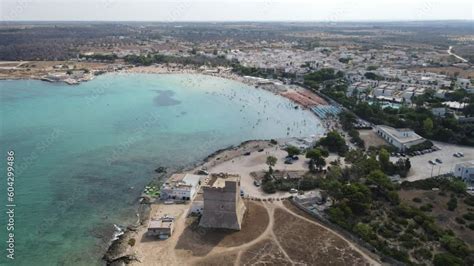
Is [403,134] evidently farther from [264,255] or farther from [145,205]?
[145,205]

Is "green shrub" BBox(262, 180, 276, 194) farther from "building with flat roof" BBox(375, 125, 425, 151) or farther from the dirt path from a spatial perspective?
"building with flat roof" BBox(375, 125, 425, 151)

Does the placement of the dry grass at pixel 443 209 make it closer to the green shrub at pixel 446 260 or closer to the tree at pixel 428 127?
the green shrub at pixel 446 260

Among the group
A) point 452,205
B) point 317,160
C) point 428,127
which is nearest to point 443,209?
point 452,205

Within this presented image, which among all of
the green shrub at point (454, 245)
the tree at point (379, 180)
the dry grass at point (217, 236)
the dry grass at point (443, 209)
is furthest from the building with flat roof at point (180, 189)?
the green shrub at point (454, 245)

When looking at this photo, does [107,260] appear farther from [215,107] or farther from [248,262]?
[215,107]

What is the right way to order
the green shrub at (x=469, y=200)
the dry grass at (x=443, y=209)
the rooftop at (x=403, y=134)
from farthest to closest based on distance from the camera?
the rooftop at (x=403, y=134), the green shrub at (x=469, y=200), the dry grass at (x=443, y=209)

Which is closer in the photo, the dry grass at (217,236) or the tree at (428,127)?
the dry grass at (217,236)
